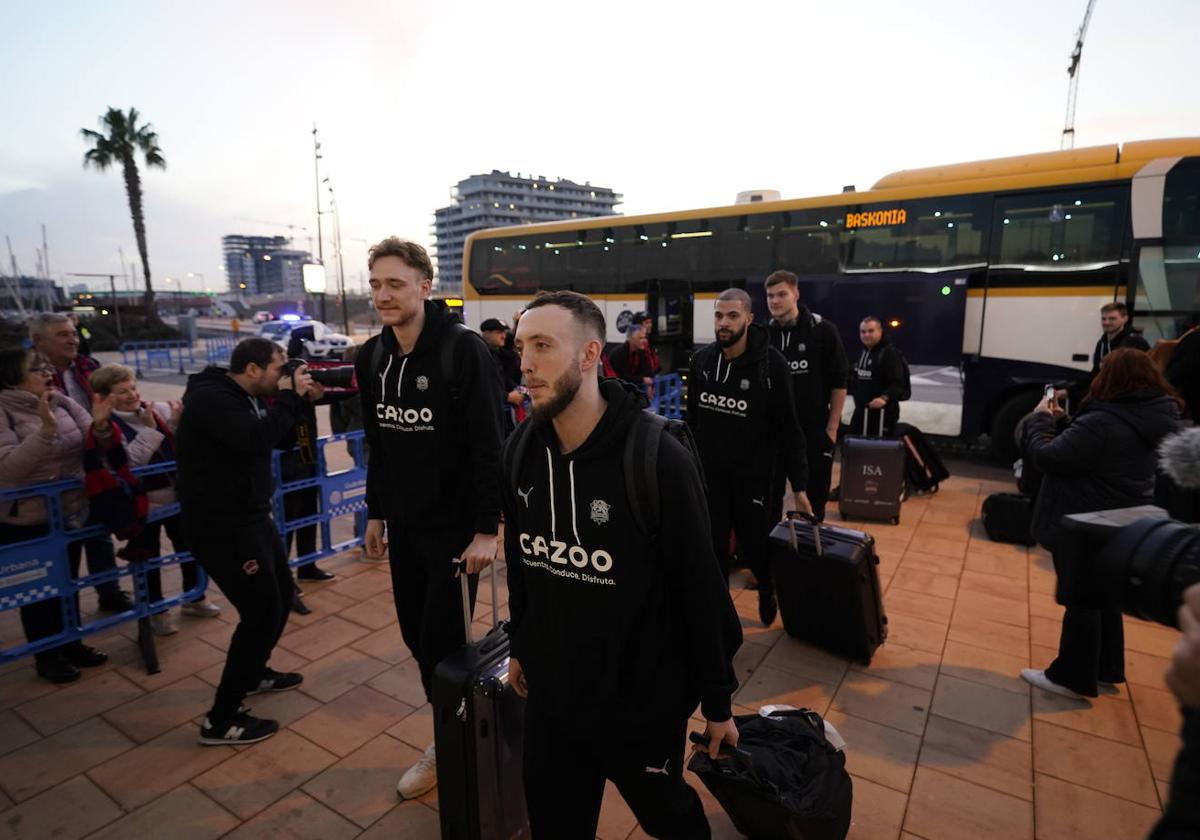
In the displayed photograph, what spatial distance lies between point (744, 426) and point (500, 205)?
402 feet

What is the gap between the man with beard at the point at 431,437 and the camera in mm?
2717

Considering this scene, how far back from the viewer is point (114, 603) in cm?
469

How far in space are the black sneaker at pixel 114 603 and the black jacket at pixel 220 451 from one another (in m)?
2.33

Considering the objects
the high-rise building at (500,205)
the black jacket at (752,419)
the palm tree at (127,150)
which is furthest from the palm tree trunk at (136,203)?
the high-rise building at (500,205)

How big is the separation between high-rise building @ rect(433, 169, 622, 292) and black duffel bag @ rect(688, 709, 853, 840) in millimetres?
119671

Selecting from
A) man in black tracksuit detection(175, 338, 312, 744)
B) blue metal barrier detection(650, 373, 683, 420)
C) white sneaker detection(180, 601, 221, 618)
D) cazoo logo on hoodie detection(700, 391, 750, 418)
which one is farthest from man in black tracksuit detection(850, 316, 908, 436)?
white sneaker detection(180, 601, 221, 618)

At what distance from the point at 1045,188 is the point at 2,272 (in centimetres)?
4652

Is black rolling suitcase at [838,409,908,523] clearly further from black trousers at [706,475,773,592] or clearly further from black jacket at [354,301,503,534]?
black jacket at [354,301,503,534]

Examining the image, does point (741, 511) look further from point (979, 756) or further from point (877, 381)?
point (877, 381)

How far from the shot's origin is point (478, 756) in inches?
88.6

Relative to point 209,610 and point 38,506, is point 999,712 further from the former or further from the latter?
point 38,506

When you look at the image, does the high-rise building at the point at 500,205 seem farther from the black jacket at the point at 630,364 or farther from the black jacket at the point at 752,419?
the black jacket at the point at 752,419

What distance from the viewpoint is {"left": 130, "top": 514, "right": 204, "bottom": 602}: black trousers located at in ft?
13.8

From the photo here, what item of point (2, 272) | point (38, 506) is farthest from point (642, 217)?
point (2, 272)
